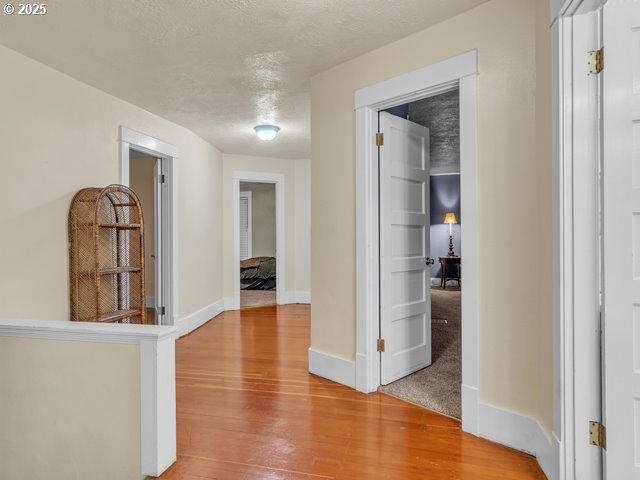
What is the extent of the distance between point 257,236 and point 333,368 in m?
6.47

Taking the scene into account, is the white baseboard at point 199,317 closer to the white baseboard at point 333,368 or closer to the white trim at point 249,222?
the white baseboard at point 333,368

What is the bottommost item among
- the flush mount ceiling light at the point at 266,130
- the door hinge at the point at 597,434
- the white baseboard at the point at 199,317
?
the white baseboard at the point at 199,317

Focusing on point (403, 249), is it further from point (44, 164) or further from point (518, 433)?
point (44, 164)

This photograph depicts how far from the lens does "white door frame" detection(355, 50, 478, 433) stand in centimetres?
229

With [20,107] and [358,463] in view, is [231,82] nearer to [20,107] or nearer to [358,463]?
[20,107]

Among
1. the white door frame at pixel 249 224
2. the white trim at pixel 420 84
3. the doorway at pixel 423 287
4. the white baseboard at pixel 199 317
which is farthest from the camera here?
the white door frame at pixel 249 224

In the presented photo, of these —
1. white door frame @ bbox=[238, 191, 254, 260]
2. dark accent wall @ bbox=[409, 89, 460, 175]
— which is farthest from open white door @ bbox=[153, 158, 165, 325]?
white door frame @ bbox=[238, 191, 254, 260]

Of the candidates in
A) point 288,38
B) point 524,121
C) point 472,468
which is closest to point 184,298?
point 288,38

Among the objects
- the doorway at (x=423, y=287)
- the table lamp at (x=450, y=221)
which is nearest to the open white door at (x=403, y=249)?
the doorway at (x=423, y=287)

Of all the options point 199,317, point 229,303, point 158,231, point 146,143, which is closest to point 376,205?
point 146,143

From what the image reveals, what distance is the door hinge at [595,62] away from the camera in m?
1.64

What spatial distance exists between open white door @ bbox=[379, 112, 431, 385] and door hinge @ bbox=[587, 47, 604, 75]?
1.43 meters

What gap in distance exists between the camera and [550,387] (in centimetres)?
187

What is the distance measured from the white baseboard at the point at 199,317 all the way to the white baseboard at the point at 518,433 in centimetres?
303
